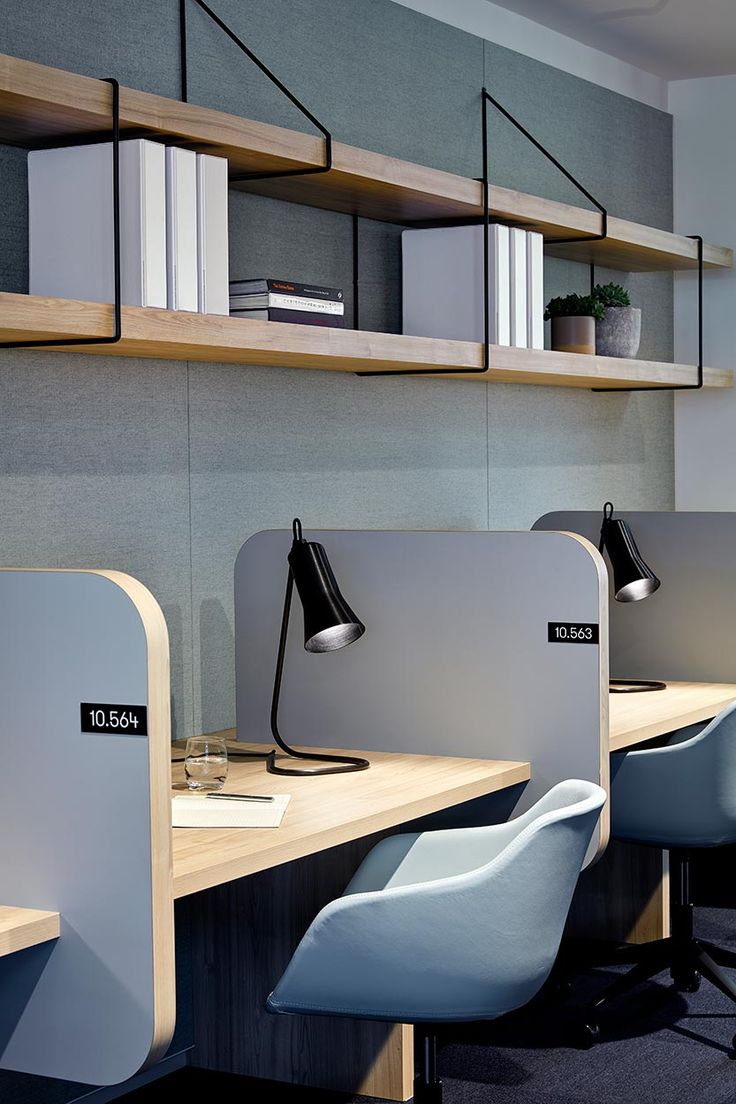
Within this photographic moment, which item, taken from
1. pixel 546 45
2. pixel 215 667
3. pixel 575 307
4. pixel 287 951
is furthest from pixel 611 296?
pixel 287 951

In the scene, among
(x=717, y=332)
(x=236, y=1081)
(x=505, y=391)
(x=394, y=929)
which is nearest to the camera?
(x=394, y=929)

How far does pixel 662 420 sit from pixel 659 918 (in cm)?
177

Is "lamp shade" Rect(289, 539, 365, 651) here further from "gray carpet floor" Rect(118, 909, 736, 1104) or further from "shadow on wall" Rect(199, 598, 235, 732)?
"gray carpet floor" Rect(118, 909, 736, 1104)

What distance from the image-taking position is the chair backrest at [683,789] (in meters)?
3.14

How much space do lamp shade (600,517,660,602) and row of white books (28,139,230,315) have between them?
4.21 feet

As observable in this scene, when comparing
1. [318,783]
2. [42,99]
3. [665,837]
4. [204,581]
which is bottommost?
[665,837]

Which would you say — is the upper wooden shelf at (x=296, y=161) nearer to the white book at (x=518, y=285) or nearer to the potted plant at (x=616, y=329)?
the white book at (x=518, y=285)

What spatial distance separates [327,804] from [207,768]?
9.2 inches

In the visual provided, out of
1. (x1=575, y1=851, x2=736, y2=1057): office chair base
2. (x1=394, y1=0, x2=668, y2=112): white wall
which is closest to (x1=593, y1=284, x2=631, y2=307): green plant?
(x1=394, y1=0, x2=668, y2=112): white wall

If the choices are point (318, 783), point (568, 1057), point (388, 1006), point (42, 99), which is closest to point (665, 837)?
point (568, 1057)

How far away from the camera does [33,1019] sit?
76.9 inches

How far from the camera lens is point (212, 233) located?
266cm

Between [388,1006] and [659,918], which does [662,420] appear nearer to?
[659,918]

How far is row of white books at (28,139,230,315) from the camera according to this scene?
2482 millimetres
